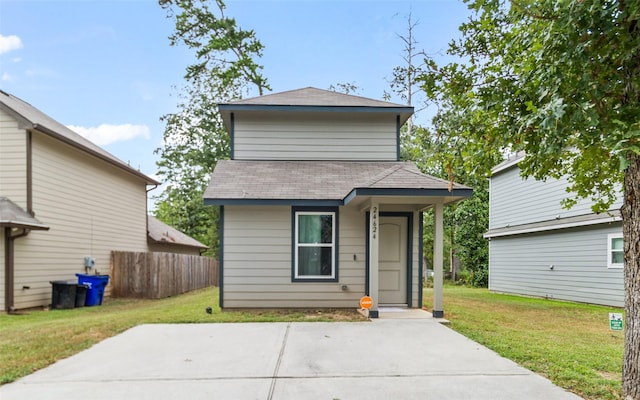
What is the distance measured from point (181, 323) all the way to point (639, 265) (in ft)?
21.6

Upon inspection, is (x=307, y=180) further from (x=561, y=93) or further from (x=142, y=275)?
(x=142, y=275)

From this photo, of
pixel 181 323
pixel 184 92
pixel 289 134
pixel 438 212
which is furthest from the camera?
pixel 184 92

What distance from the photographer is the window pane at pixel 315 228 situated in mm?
8180

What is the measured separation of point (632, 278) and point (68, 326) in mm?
8136

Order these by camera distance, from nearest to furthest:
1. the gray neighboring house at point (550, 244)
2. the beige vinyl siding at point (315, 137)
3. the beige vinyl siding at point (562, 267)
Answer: the beige vinyl siding at point (315, 137), the gray neighboring house at point (550, 244), the beige vinyl siding at point (562, 267)

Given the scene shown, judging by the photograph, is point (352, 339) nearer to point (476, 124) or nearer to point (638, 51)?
point (476, 124)

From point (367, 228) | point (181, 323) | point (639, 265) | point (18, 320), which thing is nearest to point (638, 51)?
point (639, 265)

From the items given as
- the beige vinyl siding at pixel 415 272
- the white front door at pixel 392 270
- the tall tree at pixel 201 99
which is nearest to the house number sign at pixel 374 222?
the white front door at pixel 392 270

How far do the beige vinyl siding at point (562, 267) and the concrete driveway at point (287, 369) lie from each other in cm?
727

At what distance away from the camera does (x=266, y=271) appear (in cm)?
807

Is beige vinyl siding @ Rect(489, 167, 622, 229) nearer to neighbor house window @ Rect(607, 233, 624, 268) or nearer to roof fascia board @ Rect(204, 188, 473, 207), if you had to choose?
neighbor house window @ Rect(607, 233, 624, 268)

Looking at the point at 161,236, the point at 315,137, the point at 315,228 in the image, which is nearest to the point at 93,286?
the point at 161,236

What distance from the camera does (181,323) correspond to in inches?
271

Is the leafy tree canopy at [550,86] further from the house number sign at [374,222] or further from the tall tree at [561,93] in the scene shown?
the house number sign at [374,222]
